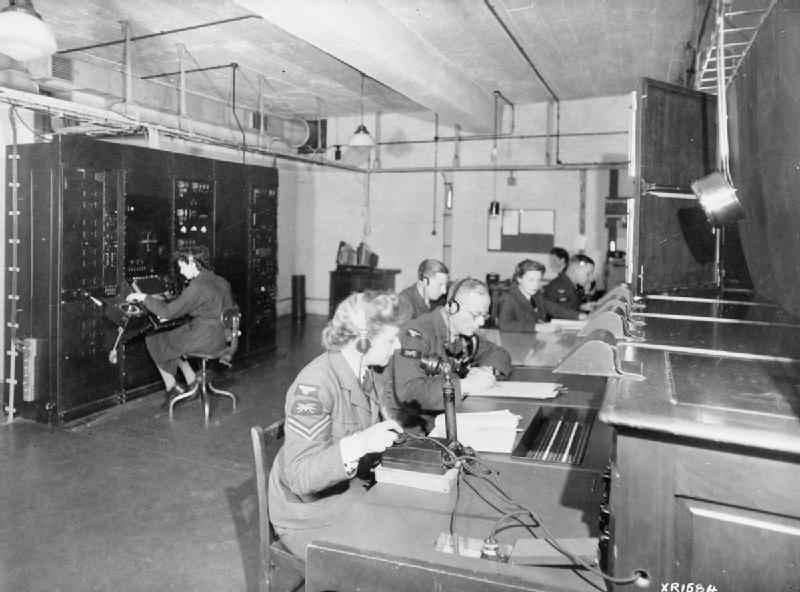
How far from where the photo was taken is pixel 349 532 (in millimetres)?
1621

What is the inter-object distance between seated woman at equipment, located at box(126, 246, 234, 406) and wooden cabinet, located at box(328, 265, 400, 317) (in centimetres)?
422

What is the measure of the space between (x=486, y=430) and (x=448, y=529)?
0.78m

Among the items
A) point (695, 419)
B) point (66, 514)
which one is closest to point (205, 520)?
point (66, 514)

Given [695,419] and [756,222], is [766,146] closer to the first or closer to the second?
[756,222]

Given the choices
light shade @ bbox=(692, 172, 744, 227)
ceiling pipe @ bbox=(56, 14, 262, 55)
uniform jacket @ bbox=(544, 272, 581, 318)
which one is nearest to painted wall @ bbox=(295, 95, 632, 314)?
uniform jacket @ bbox=(544, 272, 581, 318)

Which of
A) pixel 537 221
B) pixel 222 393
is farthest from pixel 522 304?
pixel 537 221

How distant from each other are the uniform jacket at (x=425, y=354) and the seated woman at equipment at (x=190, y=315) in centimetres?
249

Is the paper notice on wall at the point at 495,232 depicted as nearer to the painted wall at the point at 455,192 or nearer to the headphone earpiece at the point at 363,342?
the painted wall at the point at 455,192

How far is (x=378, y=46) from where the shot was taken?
16.7ft

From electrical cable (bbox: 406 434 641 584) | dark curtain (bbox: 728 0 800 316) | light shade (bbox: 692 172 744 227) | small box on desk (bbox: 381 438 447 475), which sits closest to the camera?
electrical cable (bbox: 406 434 641 584)

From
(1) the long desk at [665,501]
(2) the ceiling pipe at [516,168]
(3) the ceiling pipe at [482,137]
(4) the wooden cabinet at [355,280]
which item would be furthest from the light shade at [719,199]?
(4) the wooden cabinet at [355,280]

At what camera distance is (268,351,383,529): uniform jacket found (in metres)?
1.99

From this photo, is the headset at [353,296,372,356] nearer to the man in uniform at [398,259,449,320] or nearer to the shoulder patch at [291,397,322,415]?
the shoulder patch at [291,397,322,415]

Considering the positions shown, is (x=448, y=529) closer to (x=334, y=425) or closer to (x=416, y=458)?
(x=416, y=458)
